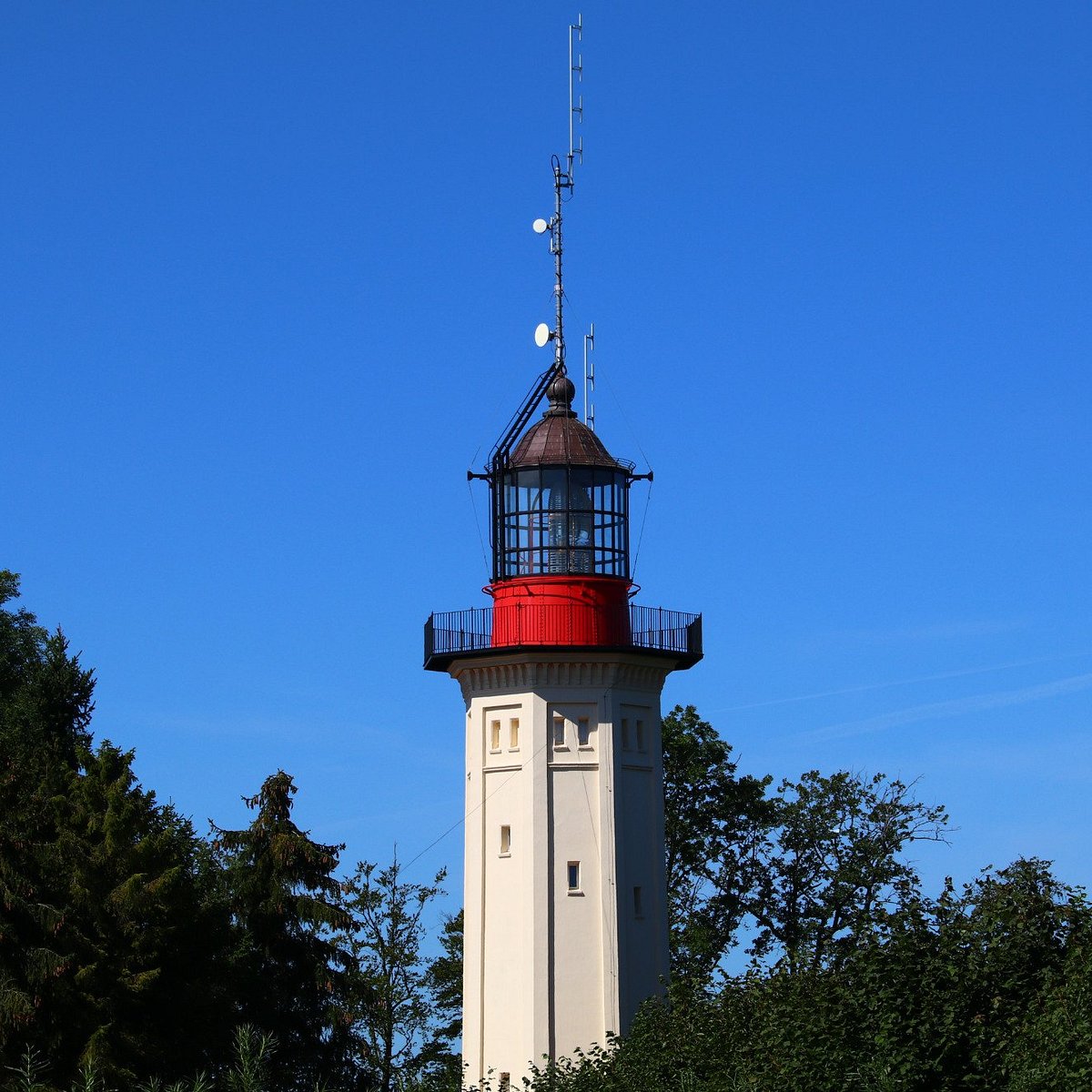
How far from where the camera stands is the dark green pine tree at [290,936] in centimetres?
4412

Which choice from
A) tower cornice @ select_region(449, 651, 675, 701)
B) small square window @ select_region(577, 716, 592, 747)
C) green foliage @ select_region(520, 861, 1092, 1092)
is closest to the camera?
green foliage @ select_region(520, 861, 1092, 1092)

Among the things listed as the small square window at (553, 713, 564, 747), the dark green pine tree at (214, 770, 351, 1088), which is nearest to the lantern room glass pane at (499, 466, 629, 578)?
the small square window at (553, 713, 564, 747)

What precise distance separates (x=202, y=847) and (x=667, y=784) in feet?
40.3

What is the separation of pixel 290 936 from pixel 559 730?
849cm

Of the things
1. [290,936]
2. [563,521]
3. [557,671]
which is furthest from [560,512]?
[290,936]

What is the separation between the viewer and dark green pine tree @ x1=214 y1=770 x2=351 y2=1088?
44.1 metres

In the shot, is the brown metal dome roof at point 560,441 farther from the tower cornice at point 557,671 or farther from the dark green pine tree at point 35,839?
the dark green pine tree at point 35,839

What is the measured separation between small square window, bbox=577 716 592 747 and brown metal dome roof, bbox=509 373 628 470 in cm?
527

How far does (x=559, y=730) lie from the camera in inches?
1626

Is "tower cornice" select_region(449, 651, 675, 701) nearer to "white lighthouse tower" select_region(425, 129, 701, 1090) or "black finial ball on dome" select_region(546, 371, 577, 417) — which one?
"white lighthouse tower" select_region(425, 129, 701, 1090)

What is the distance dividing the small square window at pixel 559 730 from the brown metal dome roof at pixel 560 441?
520 cm

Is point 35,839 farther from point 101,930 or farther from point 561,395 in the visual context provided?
point 561,395

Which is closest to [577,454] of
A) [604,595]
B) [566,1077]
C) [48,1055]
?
[604,595]

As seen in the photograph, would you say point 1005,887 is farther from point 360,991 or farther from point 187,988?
point 360,991
